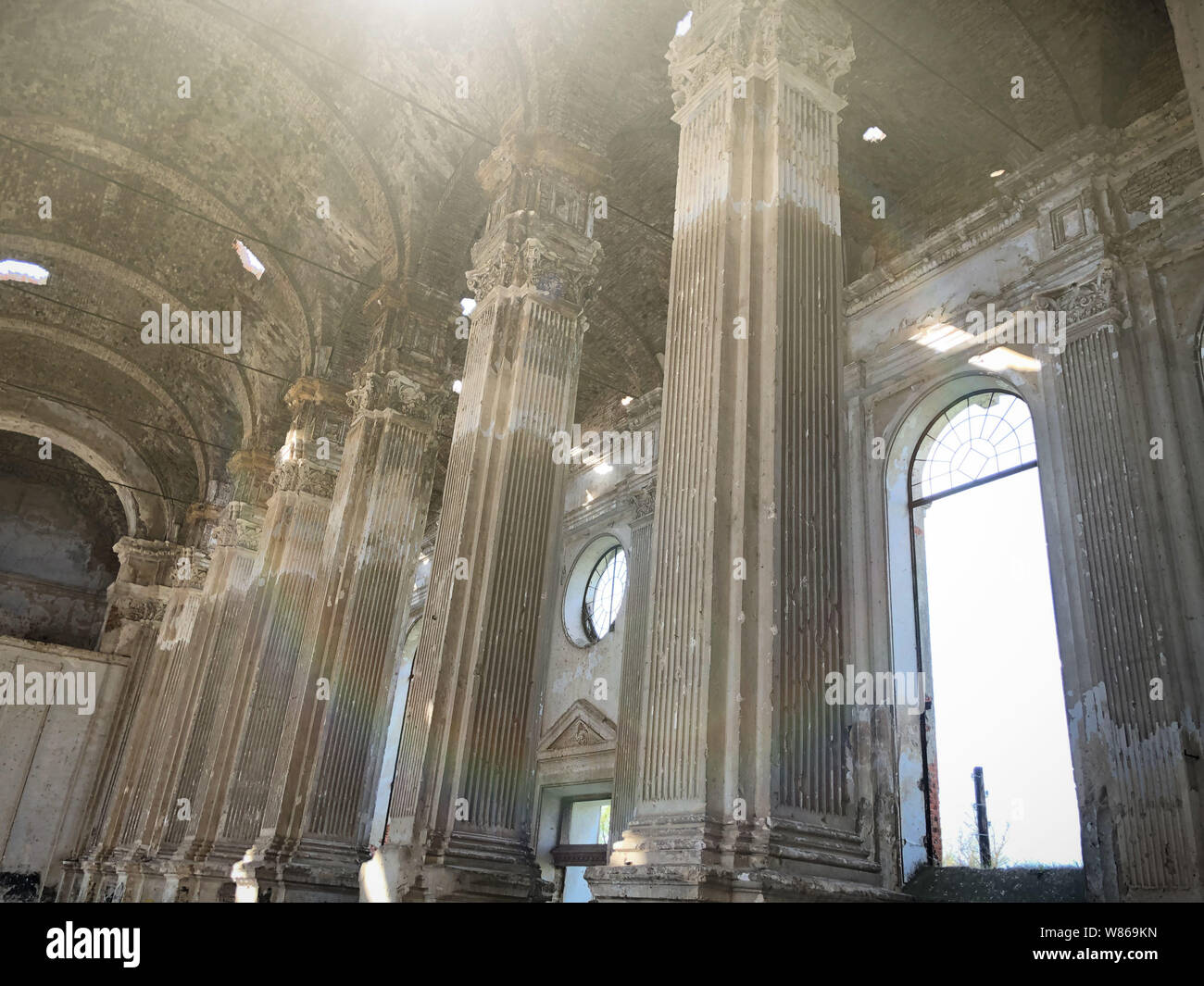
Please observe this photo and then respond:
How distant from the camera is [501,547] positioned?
733cm

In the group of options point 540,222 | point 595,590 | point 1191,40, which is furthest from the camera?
point 595,590

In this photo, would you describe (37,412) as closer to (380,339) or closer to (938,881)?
(380,339)

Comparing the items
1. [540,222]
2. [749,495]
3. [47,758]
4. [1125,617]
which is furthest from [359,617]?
[47,758]

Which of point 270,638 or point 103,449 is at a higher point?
point 103,449

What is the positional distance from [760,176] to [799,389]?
1405 millimetres

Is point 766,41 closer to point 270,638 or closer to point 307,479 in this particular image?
point 270,638

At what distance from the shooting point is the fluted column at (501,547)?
21.3 ft

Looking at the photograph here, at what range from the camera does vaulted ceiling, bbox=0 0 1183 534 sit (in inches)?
351

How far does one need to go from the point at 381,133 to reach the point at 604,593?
7.37m

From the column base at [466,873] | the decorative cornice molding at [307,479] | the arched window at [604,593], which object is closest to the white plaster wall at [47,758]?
the decorative cornice molding at [307,479]

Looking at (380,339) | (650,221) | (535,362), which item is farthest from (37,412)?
(535,362)

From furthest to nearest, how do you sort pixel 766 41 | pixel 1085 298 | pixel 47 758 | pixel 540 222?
pixel 47 758
pixel 540 222
pixel 1085 298
pixel 766 41

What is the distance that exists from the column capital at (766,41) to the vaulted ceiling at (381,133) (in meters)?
1.20

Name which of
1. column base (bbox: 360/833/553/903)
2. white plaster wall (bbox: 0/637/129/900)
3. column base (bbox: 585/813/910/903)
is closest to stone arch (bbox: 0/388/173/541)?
white plaster wall (bbox: 0/637/129/900)
